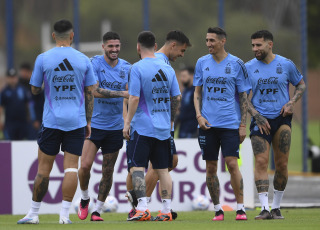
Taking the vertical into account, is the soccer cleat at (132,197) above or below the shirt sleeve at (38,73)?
below

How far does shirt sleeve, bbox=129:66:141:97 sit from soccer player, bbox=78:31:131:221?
1086 millimetres

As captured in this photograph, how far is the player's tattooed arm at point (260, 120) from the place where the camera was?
11.4 meters

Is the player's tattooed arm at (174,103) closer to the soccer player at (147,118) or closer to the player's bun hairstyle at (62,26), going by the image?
the soccer player at (147,118)

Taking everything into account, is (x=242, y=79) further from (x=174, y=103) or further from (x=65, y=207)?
(x=65, y=207)

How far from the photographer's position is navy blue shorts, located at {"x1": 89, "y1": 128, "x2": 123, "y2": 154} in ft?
Answer: 39.1

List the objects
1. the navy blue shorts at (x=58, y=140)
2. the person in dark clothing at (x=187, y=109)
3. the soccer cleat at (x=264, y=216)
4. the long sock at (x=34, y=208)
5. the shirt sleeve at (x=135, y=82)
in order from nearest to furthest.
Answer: the navy blue shorts at (x=58, y=140) < the long sock at (x=34, y=208) < the shirt sleeve at (x=135, y=82) < the soccer cleat at (x=264, y=216) < the person in dark clothing at (x=187, y=109)

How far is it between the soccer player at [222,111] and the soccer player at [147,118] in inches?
22.3

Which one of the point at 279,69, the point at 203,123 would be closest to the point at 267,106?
the point at 279,69

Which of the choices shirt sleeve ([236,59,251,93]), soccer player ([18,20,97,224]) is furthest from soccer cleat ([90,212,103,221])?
shirt sleeve ([236,59,251,93])

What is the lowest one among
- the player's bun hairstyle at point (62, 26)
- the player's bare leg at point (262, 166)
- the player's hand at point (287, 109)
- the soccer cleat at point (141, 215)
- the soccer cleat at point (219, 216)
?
the soccer cleat at point (219, 216)

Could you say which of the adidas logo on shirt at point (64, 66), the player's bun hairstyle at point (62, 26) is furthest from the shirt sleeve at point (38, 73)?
the player's bun hairstyle at point (62, 26)

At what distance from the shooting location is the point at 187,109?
18.0 m

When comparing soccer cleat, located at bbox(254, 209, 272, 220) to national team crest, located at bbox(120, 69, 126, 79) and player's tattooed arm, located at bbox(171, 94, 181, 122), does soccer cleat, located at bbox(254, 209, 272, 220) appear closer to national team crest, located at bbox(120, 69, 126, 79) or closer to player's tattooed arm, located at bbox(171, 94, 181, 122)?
player's tattooed arm, located at bbox(171, 94, 181, 122)

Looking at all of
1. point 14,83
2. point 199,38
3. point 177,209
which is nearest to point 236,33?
point 199,38
